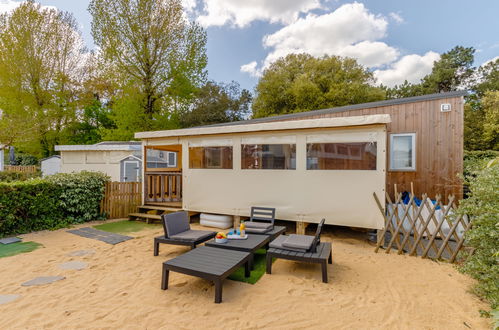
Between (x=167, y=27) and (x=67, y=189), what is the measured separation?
35.8 ft

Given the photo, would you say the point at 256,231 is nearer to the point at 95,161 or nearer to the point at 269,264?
the point at 269,264

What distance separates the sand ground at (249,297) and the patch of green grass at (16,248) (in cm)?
31

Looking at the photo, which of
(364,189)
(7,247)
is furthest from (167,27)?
(364,189)

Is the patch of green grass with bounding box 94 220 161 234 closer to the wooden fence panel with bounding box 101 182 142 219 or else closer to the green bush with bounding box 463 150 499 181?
the wooden fence panel with bounding box 101 182 142 219

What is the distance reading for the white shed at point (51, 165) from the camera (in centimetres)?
1591

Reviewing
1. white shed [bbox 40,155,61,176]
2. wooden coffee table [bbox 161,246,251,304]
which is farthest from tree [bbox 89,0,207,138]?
wooden coffee table [bbox 161,246,251,304]

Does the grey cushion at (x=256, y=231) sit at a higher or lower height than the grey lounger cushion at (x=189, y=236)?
higher

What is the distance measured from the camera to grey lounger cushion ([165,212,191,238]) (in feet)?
15.6

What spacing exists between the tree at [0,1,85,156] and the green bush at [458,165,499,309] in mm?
18636

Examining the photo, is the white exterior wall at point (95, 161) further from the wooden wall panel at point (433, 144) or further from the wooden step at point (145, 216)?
the wooden wall panel at point (433, 144)

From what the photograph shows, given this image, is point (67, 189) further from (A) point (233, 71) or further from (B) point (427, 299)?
(A) point (233, 71)

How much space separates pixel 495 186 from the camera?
10.1ft

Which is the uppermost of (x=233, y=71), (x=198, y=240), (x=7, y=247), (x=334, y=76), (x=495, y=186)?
(x=233, y=71)

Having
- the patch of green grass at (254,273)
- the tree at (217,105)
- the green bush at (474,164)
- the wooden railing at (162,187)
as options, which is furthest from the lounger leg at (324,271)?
the tree at (217,105)
